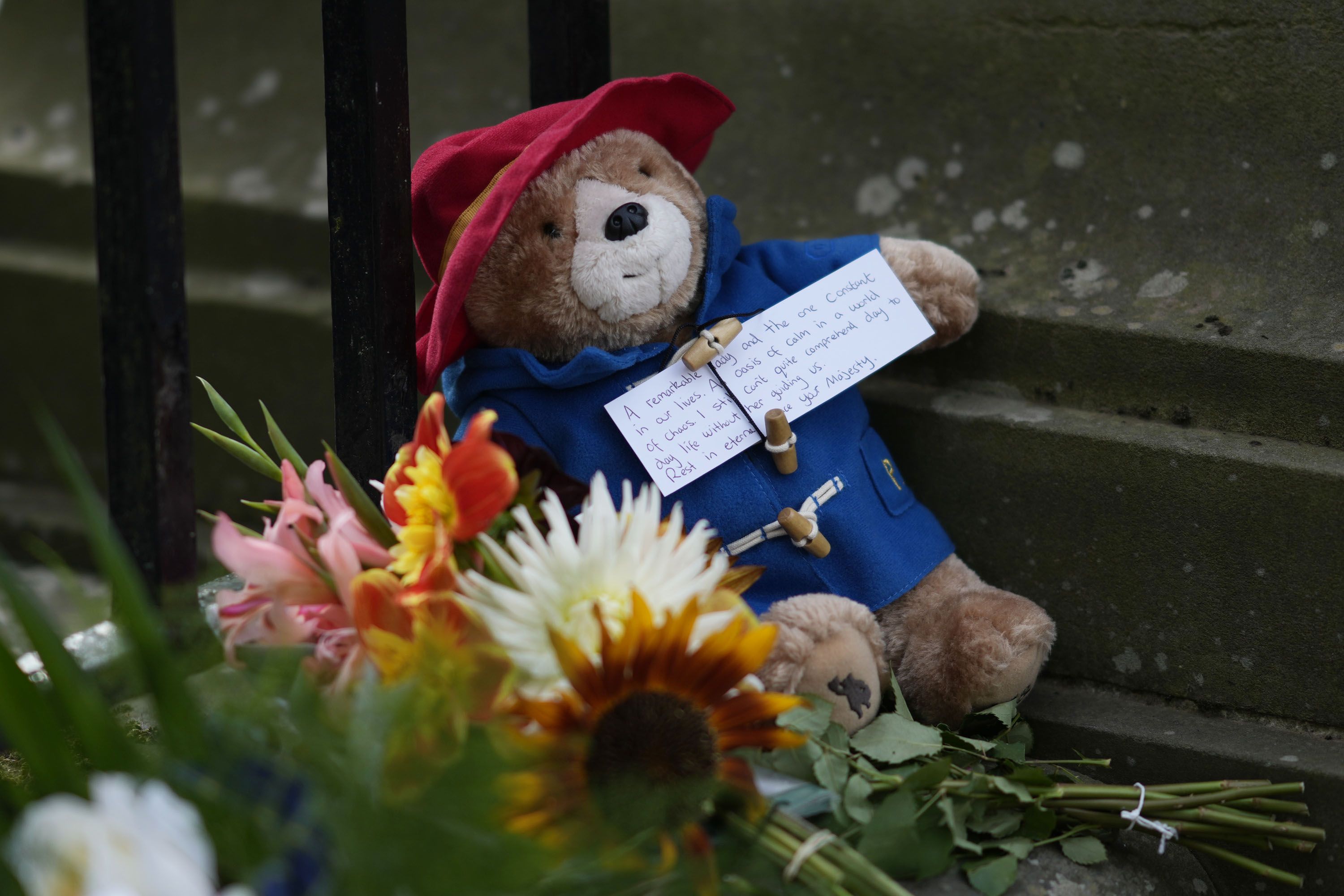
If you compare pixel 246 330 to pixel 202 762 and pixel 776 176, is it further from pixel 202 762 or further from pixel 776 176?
pixel 202 762

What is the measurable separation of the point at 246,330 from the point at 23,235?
0.64 metres

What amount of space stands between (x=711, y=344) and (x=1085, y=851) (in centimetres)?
61

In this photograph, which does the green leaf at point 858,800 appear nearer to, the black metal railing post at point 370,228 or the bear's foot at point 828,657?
the bear's foot at point 828,657

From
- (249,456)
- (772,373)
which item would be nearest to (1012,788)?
(772,373)

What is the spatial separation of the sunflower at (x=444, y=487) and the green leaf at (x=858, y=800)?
380 millimetres

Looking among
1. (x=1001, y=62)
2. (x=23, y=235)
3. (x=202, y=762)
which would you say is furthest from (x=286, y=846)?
Result: (x=23, y=235)

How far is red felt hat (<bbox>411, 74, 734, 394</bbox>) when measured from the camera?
1109 millimetres

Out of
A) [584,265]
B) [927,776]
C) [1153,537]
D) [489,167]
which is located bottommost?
[927,776]

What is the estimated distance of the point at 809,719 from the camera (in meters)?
0.97

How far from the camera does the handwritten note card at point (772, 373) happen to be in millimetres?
1146

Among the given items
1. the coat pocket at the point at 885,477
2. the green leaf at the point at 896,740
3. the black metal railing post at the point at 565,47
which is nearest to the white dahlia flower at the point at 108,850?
the green leaf at the point at 896,740

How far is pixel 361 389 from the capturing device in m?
1.19

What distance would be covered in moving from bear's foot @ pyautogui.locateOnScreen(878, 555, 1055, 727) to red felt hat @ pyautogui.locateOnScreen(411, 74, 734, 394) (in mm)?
571

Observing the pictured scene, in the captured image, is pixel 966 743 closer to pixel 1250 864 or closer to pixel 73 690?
pixel 1250 864
